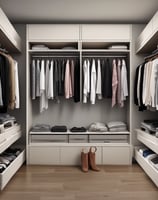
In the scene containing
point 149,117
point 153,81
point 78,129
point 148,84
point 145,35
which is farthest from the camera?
point 149,117

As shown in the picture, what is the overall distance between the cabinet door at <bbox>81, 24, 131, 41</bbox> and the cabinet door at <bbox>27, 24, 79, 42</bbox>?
17cm

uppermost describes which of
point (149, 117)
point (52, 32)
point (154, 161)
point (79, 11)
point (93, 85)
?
point (79, 11)

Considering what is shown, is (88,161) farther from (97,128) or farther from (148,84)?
(148,84)

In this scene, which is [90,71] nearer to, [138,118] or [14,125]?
[138,118]

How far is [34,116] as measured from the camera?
438 centimetres

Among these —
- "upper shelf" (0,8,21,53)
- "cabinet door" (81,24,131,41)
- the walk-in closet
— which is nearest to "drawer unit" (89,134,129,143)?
the walk-in closet

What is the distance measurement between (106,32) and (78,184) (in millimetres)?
2454

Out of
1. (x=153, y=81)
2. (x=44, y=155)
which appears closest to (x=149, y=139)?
(x=153, y=81)

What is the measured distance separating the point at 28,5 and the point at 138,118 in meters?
2.61

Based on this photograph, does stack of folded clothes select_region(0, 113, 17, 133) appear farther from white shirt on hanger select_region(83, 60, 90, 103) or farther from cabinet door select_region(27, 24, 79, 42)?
cabinet door select_region(27, 24, 79, 42)

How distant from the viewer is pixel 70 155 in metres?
3.92

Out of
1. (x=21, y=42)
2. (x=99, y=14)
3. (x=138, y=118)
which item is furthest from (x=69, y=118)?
(x=99, y=14)

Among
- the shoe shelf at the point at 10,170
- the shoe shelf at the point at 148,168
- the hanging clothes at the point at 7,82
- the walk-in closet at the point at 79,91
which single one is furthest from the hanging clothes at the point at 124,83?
the shoe shelf at the point at 10,170

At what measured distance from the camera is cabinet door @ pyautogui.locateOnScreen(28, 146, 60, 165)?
12.9 ft
